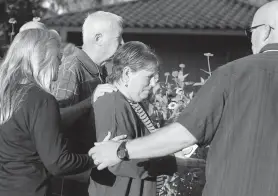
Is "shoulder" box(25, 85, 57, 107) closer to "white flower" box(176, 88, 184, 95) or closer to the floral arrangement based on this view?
the floral arrangement

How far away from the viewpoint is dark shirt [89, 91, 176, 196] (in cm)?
291

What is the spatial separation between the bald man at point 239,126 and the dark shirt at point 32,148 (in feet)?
1.78

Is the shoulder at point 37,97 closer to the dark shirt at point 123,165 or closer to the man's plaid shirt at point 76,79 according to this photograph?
the dark shirt at point 123,165

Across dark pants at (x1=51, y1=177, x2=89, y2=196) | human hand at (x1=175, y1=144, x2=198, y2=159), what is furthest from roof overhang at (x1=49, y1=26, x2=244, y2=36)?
dark pants at (x1=51, y1=177, x2=89, y2=196)

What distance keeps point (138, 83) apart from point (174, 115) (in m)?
1.66

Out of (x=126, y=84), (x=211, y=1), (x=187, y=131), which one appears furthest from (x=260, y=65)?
(x=211, y=1)

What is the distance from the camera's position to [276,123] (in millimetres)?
2430

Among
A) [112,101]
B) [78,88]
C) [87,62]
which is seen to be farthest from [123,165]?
[87,62]

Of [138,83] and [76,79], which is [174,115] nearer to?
[76,79]

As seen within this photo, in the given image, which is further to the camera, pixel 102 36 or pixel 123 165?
pixel 102 36

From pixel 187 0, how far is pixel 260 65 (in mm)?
15987

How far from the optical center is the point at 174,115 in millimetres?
4723

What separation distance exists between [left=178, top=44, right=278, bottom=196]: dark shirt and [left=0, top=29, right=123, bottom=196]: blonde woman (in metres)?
0.64

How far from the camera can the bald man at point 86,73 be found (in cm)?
321
